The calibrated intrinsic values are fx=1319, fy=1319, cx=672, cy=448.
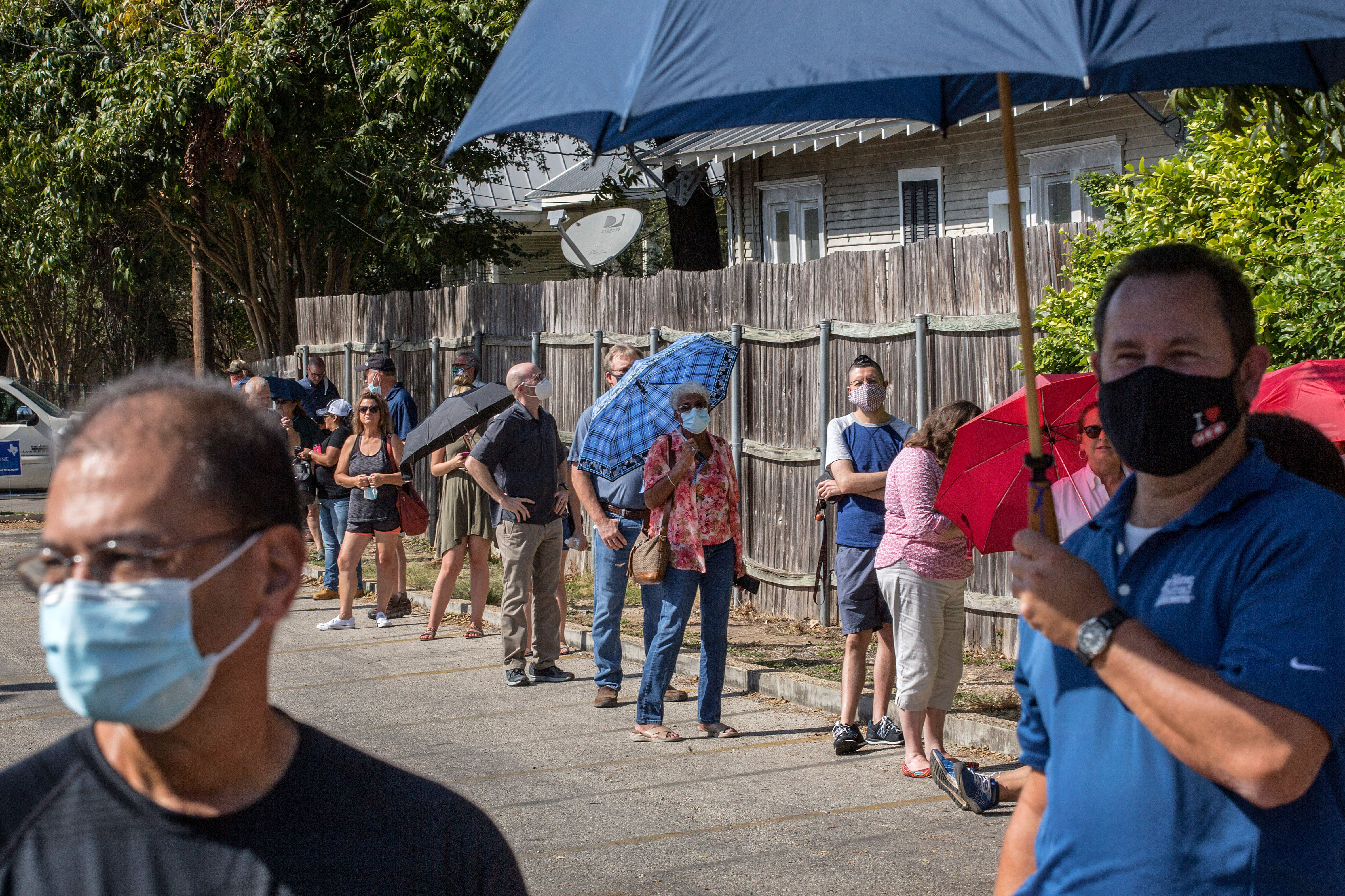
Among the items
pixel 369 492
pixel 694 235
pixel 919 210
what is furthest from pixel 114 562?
pixel 694 235

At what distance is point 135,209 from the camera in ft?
74.7

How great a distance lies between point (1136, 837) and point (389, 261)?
2234 cm

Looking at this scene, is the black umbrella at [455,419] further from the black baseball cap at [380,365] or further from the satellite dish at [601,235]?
the satellite dish at [601,235]

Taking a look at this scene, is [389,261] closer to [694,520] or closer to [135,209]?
[135,209]

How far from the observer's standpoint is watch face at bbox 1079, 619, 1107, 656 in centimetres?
209

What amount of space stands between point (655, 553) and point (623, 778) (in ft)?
4.01

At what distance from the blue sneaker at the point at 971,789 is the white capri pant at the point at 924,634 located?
18.3 inches

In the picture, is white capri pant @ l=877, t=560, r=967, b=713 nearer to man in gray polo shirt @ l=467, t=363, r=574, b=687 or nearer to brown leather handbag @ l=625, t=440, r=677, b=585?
brown leather handbag @ l=625, t=440, r=677, b=585

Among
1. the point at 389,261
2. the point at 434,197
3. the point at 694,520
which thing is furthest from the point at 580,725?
the point at 389,261

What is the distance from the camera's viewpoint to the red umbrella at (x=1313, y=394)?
190 inches

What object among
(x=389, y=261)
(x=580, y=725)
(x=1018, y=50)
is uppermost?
(x=389, y=261)

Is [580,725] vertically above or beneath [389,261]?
beneath

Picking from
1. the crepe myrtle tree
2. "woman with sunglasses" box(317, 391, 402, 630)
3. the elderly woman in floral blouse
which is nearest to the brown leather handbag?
the elderly woman in floral blouse

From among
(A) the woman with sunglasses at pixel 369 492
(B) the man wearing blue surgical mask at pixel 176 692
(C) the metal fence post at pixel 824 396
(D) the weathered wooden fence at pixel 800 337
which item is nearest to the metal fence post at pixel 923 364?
(D) the weathered wooden fence at pixel 800 337
